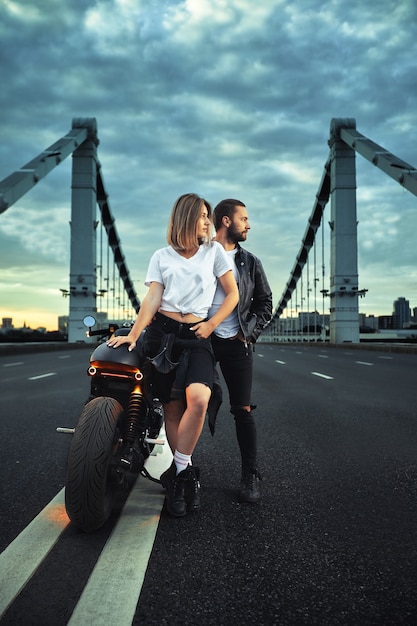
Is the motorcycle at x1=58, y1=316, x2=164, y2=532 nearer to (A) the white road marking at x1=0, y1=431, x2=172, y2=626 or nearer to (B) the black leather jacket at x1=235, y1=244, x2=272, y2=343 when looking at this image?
(A) the white road marking at x1=0, y1=431, x2=172, y2=626

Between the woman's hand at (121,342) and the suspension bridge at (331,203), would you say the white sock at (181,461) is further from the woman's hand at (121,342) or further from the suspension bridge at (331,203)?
the suspension bridge at (331,203)

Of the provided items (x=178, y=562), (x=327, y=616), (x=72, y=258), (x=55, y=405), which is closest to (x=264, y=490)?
(x=178, y=562)

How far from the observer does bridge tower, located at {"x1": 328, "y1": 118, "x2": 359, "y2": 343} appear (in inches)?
1793

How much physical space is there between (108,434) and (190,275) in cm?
88

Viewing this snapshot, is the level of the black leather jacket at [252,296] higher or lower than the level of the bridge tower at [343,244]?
lower

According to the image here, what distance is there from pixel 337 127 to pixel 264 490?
55842 millimetres

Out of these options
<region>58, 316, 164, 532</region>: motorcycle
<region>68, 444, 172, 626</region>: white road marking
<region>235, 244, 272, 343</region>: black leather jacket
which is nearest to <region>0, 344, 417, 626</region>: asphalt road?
<region>68, 444, 172, 626</region>: white road marking

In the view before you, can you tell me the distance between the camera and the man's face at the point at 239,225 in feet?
10.9

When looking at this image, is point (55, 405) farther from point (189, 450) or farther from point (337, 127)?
point (337, 127)

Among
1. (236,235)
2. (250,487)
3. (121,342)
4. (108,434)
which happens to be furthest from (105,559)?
(236,235)

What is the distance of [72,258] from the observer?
49.7 m

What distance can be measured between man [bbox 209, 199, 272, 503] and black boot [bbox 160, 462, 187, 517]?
16.8 inches

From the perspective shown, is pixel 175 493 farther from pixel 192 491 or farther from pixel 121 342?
pixel 121 342

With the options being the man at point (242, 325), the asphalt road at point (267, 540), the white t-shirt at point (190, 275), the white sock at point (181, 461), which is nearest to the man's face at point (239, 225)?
the man at point (242, 325)
